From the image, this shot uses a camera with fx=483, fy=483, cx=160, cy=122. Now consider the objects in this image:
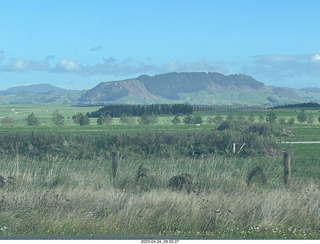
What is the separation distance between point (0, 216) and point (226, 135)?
2825cm

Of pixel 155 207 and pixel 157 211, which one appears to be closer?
pixel 157 211

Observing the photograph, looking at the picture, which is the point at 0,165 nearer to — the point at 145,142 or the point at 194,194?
the point at 194,194

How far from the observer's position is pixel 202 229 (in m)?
10.5

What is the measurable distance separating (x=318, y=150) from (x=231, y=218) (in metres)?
32.1

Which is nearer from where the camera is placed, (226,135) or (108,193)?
(108,193)

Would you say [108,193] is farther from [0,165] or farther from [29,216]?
[0,165]

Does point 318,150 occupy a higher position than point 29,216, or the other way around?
point 29,216

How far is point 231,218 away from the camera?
10930 millimetres

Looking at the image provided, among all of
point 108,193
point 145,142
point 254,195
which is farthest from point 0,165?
point 145,142

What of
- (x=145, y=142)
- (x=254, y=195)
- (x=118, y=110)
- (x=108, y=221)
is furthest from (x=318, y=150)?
(x=118, y=110)

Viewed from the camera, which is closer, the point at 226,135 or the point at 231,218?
the point at 231,218
